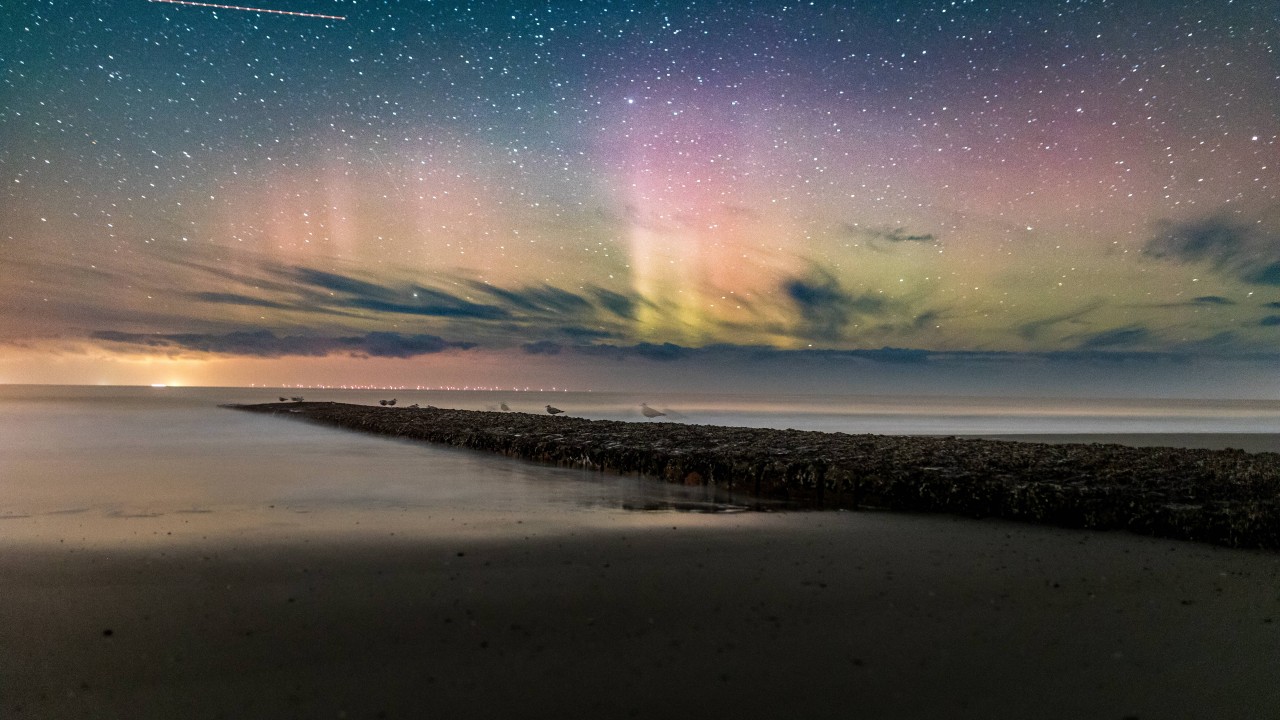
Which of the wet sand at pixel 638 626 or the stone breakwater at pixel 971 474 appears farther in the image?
the stone breakwater at pixel 971 474

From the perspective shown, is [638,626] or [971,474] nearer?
[638,626]

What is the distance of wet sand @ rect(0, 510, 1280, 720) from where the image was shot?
4.32m

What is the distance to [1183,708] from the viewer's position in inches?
170

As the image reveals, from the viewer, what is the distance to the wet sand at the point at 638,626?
4.32 meters

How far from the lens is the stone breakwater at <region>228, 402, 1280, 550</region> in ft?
31.3

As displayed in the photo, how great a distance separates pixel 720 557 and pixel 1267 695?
4624mm

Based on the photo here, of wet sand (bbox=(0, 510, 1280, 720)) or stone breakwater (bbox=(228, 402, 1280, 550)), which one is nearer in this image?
wet sand (bbox=(0, 510, 1280, 720))

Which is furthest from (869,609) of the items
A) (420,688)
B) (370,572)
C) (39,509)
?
(39,509)

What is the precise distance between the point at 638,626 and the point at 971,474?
8.62 meters

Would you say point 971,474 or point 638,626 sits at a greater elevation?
point 971,474

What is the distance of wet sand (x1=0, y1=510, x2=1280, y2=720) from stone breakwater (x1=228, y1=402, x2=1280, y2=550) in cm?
82

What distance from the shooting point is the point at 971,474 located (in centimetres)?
1209

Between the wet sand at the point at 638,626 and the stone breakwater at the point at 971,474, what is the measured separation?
82 centimetres

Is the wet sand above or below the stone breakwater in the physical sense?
below
